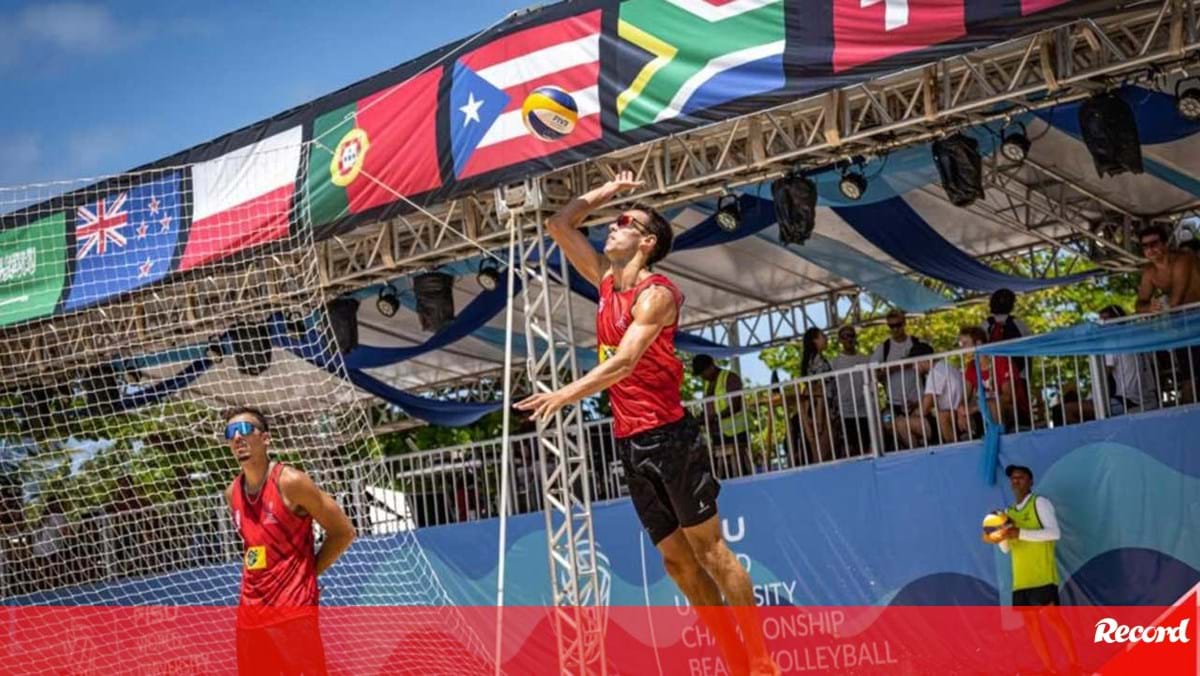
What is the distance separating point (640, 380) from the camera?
21.4 ft

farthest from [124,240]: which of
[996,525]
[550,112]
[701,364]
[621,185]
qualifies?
[621,185]

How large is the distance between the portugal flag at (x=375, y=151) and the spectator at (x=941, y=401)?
13.6ft

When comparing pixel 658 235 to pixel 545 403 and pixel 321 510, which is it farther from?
pixel 321 510

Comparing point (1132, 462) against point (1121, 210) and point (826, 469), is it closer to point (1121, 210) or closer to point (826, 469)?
point (826, 469)

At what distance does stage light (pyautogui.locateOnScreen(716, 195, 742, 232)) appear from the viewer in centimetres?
1346

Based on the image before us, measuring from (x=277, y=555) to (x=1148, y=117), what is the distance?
26.0 feet

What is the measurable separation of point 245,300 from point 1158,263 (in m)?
7.45

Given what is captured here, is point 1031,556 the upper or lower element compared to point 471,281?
lower

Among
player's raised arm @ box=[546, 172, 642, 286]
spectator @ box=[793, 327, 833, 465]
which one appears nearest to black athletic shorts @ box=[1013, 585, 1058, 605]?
spectator @ box=[793, 327, 833, 465]

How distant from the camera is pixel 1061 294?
33594 millimetres

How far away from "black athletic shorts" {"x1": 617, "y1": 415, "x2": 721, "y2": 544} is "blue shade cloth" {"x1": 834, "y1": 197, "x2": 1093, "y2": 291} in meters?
8.18

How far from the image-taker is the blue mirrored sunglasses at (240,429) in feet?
23.7

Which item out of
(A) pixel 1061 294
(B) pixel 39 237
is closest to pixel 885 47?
(B) pixel 39 237

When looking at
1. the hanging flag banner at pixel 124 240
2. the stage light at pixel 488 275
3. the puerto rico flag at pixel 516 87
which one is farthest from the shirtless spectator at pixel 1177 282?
the hanging flag banner at pixel 124 240
